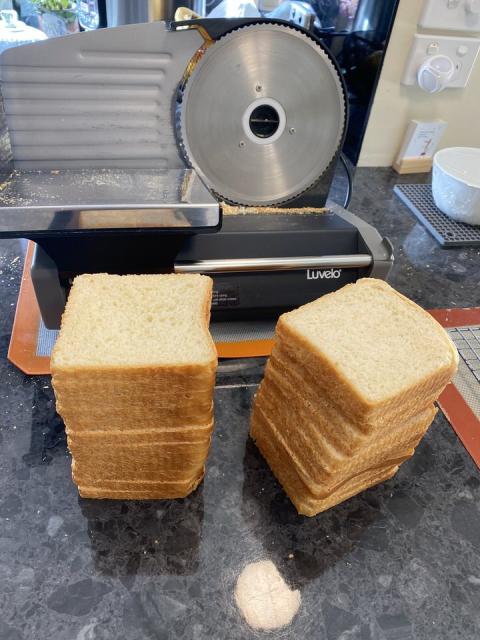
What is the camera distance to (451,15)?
138 centimetres

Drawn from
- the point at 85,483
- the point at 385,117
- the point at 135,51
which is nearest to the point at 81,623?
the point at 85,483

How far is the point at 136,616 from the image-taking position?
655 mm

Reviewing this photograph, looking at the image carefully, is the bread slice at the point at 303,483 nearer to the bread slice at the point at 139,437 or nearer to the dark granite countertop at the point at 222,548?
the dark granite countertop at the point at 222,548

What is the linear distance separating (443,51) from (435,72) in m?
0.08

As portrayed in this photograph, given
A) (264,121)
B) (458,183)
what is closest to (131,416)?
(264,121)

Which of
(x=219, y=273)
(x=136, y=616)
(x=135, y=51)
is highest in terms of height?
(x=135, y=51)

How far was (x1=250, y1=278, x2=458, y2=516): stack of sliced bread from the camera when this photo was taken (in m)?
0.64

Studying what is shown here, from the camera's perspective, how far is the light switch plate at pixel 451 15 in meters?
1.36

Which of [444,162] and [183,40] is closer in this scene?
[183,40]

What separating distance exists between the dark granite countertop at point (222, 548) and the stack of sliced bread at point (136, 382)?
0.22 feet

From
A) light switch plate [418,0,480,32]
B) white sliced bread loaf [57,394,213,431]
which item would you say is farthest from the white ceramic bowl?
white sliced bread loaf [57,394,213,431]

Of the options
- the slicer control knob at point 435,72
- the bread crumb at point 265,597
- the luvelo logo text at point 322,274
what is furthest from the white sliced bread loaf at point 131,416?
the slicer control knob at point 435,72

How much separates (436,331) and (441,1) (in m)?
1.14

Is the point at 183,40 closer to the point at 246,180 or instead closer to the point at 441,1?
the point at 246,180
